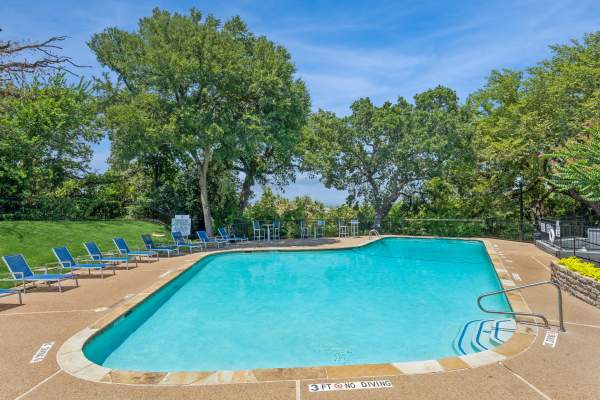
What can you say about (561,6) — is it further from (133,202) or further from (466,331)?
(133,202)

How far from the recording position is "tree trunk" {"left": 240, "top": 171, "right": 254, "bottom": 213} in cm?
2008

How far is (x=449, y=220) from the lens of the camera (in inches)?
780

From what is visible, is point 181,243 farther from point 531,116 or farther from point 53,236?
point 531,116

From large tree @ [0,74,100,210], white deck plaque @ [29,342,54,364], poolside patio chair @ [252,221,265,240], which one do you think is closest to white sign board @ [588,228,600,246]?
poolside patio chair @ [252,221,265,240]

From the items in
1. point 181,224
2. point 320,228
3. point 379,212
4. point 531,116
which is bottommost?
point 320,228

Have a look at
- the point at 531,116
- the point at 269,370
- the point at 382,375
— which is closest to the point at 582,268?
the point at 382,375

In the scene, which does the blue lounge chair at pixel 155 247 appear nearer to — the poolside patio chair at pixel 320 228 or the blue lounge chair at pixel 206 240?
the blue lounge chair at pixel 206 240

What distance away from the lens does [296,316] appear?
23.6 feet

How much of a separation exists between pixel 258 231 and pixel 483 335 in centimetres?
1364

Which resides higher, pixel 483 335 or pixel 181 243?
pixel 181 243

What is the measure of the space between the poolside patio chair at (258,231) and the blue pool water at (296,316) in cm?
539

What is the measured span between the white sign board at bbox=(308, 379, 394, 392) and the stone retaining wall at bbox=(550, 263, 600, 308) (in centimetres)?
495

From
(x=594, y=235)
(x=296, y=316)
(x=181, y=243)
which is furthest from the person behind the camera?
(x=181, y=243)

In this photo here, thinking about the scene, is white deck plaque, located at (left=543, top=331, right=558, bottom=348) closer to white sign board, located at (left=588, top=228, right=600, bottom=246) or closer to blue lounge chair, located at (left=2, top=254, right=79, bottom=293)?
blue lounge chair, located at (left=2, top=254, right=79, bottom=293)
